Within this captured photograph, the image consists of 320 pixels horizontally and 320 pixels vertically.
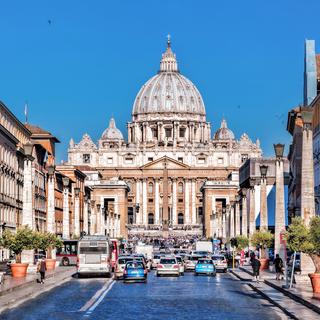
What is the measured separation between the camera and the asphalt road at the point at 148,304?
3084 cm

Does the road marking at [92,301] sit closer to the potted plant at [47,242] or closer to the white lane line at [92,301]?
the white lane line at [92,301]

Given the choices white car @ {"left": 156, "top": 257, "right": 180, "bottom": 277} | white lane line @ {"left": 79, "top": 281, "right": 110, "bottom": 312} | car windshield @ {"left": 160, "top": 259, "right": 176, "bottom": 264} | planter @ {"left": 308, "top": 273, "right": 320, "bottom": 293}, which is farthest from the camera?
car windshield @ {"left": 160, "top": 259, "right": 176, "bottom": 264}

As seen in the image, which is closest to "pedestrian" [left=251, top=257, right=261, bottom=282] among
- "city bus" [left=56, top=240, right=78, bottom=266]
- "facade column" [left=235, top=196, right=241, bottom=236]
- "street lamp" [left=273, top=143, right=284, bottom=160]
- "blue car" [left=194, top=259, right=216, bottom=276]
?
"street lamp" [left=273, top=143, right=284, bottom=160]

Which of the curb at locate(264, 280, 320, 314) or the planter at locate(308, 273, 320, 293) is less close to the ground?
the planter at locate(308, 273, 320, 293)

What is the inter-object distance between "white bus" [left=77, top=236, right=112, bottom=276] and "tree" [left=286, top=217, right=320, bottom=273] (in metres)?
20.2

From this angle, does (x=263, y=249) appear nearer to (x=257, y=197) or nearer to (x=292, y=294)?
(x=292, y=294)

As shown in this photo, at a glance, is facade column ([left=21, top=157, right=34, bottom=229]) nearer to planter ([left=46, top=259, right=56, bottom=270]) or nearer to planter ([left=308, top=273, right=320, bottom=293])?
planter ([left=46, top=259, right=56, bottom=270])

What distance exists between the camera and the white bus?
62.3 m

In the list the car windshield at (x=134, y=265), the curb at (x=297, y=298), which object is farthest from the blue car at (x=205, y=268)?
the curb at (x=297, y=298)

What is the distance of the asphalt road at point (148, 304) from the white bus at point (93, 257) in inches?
476

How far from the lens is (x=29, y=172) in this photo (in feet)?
215

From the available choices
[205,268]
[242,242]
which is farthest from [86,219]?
[205,268]

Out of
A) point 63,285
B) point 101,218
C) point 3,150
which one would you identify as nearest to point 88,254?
point 63,285

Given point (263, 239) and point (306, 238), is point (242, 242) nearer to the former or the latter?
point (263, 239)
